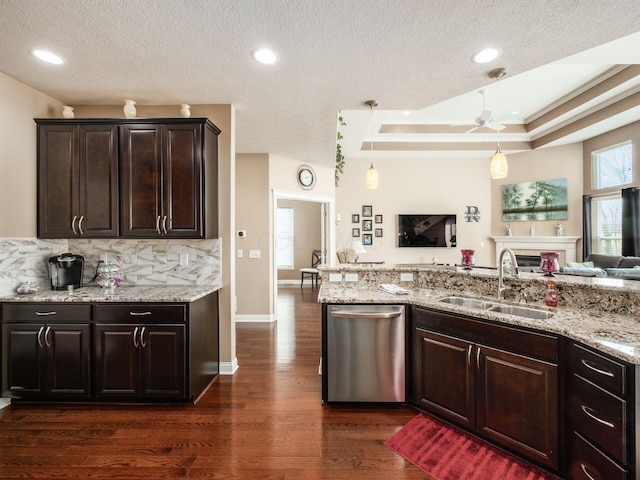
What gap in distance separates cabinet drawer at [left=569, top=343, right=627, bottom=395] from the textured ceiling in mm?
1931

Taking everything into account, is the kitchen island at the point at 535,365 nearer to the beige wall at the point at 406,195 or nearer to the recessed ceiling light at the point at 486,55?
the recessed ceiling light at the point at 486,55

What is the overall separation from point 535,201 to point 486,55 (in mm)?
6414

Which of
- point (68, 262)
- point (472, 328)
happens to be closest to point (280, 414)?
point (472, 328)

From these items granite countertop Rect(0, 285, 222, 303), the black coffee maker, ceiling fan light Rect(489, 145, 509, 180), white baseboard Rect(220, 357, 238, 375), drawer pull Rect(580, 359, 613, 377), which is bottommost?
white baseboard Rect(220, 357, 238, 375)

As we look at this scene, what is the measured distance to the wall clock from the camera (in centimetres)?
547

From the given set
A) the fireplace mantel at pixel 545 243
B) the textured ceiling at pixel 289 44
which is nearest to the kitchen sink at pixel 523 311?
the textured ceiling at pixel 289 44

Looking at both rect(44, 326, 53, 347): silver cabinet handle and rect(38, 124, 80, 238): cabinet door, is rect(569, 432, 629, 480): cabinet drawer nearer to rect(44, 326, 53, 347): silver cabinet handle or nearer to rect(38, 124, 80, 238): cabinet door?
rect(44, 326, 53, 347): silver cabinet handle

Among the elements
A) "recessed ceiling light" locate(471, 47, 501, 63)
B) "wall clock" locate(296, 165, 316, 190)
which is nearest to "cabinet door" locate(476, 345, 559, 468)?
"recessed ceiling light" locate(471, 47, 501, 63)

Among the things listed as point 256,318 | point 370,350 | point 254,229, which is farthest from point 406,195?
point 370,350

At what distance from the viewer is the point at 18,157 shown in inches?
101

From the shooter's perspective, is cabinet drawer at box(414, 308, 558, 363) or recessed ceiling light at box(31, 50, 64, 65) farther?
recessed ceiling light at box(31, 50, 64, 65)

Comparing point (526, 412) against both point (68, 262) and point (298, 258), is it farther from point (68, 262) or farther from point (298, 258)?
point (298, 258)

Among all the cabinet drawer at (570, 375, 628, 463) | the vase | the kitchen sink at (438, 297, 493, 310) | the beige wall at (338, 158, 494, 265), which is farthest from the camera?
the beige wall at (338, 158, 494, 265)

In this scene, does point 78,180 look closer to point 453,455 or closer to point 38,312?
point 38,312
